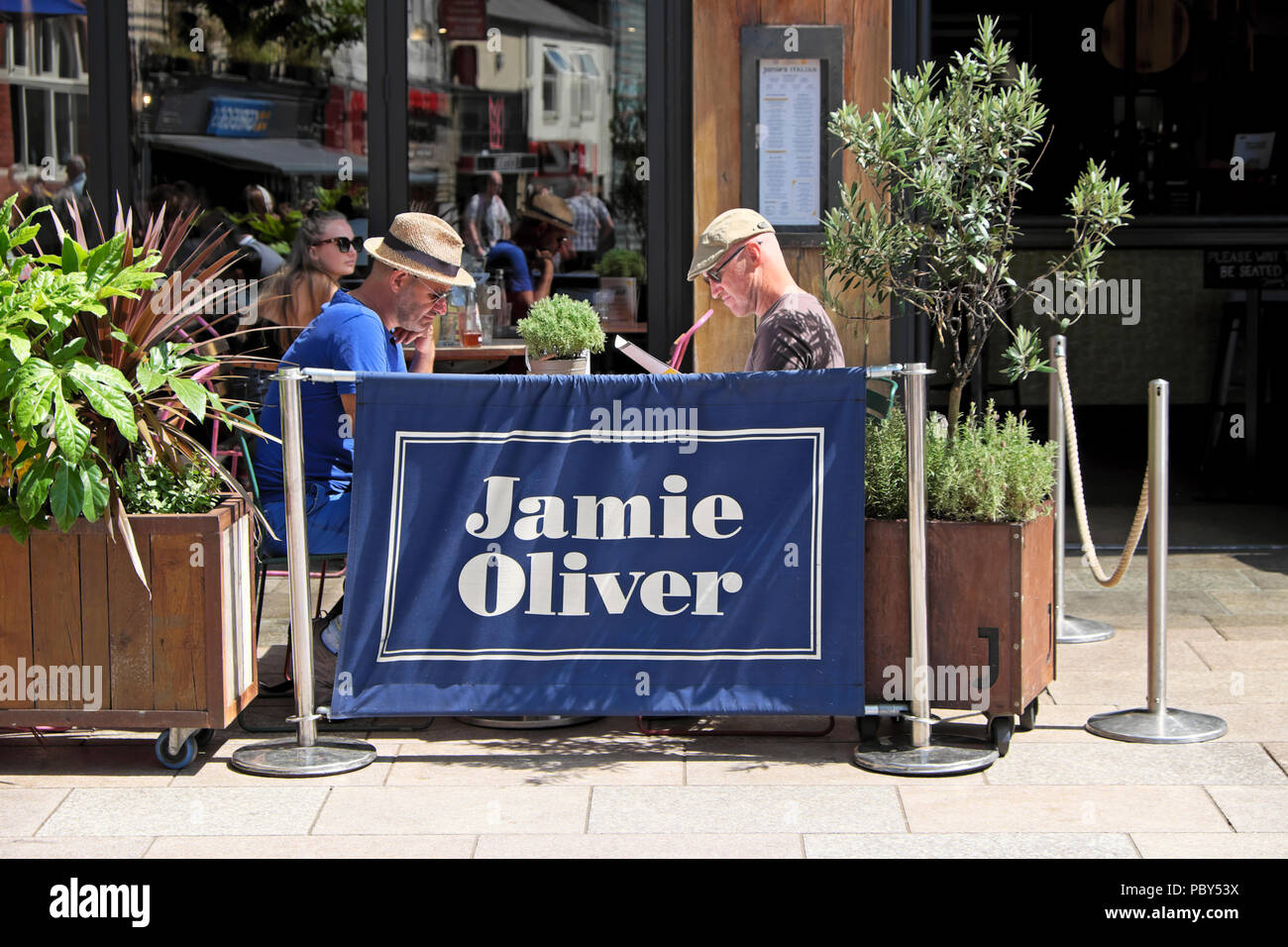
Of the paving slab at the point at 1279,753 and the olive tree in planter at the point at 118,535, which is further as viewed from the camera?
the paving slab at the point at 1279,753

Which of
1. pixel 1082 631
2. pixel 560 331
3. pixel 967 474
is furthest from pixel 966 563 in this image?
pixel 1082 631

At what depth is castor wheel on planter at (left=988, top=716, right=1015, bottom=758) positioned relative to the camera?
16.4 feet

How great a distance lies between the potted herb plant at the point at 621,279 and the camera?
24.9 feet

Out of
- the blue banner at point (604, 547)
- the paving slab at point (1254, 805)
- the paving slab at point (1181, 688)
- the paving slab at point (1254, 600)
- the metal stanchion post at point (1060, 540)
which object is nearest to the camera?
the paving slab at point (1254, 805)

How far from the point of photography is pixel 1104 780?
4754 mm

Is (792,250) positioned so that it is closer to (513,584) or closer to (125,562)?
(513,584)

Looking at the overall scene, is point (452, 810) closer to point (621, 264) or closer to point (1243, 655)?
point (1243, 655)

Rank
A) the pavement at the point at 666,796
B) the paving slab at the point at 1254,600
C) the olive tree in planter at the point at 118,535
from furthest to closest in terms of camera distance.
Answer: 1. the paving slab at the point at 1254,600
2. the olive tree in planter at the point at 118,535
3. the pavement at the point at 666,796

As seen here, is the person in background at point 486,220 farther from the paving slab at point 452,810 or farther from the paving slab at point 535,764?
the paving slab at point 452,810

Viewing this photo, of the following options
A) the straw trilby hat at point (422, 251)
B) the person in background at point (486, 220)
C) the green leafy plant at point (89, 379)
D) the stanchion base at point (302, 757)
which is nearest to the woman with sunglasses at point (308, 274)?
the person in background at point (486, 220)

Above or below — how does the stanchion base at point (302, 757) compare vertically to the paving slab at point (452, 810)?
above

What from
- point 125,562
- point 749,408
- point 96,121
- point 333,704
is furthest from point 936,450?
point 96,121

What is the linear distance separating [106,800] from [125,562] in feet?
2.30

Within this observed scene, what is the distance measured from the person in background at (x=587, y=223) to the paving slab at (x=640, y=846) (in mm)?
3972
